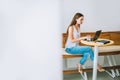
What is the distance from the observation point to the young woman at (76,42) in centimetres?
310

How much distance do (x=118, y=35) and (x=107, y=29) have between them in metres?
0.27

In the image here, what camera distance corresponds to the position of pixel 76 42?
10.5ft

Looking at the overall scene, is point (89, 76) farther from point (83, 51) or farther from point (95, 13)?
point (95, 13)

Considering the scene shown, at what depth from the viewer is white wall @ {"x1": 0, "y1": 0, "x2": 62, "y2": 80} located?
184 cm

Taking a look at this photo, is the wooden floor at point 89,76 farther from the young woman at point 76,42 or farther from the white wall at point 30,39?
the white wall at point 30,39

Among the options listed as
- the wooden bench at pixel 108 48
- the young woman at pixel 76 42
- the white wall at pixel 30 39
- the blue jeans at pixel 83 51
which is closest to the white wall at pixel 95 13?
the wooden bench at pixel 108 48

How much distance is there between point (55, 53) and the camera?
6.55 feet

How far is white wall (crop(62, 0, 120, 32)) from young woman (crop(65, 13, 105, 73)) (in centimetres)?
24

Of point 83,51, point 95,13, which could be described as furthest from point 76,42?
point 95,13

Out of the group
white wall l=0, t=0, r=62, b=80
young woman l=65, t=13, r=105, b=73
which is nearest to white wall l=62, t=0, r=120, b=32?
young woman l=65, t=13, r=105, b=73

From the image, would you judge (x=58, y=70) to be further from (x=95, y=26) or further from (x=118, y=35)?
(x=118, y=35)

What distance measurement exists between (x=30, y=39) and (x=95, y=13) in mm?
1857

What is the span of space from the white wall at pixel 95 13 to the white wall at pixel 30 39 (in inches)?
54.8

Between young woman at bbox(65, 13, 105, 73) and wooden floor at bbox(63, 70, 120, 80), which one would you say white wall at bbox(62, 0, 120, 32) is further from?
wooden floor at bbox(63, 70, 120, 80)
